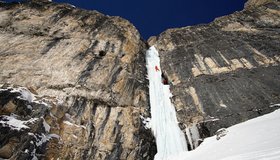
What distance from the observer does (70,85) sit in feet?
48.4

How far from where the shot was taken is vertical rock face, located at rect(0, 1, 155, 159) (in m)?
9.73

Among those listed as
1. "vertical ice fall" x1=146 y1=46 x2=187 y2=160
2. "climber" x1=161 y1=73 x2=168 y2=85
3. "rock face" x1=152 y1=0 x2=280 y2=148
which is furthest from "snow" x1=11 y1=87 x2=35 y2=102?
"climber" x1=161 y1=73 x2=168 y2=85

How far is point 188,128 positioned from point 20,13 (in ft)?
51.7

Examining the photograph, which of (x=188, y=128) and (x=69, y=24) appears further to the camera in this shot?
(x=69, y=24)

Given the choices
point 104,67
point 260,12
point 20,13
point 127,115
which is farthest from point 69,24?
point 260,12

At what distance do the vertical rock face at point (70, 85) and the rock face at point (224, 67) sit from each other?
2830 millimetres

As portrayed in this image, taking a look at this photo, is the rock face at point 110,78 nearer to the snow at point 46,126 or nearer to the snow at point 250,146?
the snow at point 46,126

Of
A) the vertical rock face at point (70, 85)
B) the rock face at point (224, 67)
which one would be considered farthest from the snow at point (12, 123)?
the rock face at point (224, 67)

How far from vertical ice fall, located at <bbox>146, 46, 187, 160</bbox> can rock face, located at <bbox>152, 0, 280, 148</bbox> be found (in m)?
0.62

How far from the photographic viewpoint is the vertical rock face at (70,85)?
9.73 metres

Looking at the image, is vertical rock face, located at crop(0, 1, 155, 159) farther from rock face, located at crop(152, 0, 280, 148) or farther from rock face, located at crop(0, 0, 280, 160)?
rock face, located at crop(152, 0, 280, 148)

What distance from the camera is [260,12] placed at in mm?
22656

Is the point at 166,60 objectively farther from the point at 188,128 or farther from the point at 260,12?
the point at 260,12

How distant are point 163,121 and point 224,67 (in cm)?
636
